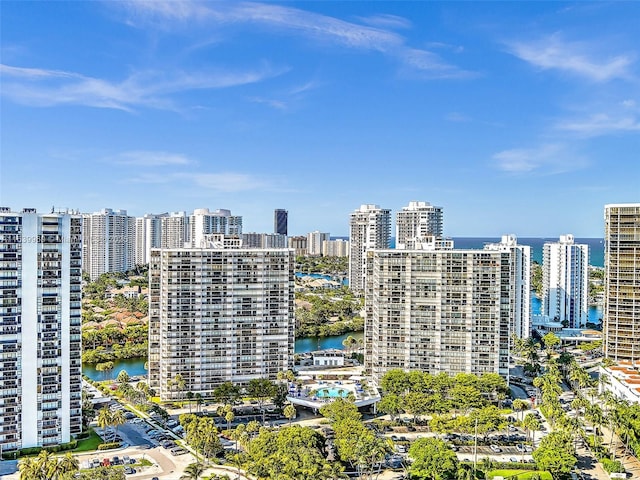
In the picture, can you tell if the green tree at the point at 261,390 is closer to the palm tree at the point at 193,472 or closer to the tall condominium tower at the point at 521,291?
the palm tree at the point at 193,472

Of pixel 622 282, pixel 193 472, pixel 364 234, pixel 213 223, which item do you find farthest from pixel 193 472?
pixel 213 223

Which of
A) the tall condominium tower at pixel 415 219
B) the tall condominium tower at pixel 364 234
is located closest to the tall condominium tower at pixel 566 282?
the tall condominium tower at pixel 415 219

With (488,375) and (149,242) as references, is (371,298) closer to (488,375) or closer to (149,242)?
(488,375)

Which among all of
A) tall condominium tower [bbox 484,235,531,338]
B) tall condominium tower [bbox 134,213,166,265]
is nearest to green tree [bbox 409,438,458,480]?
tall condominium tower [bbox 484,235,531,338]

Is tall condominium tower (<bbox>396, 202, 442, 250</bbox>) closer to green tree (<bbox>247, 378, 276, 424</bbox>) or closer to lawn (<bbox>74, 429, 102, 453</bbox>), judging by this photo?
green tree (<bbox>247, 378, 276, 424</bbox>)

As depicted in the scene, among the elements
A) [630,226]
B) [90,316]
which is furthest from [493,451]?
[90,316]

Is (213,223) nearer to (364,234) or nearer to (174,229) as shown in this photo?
(174,229)
